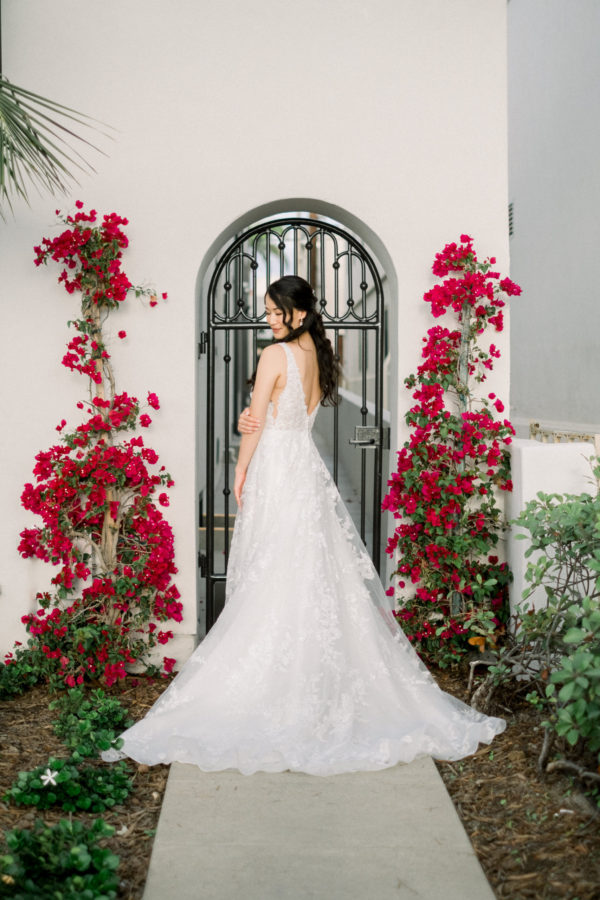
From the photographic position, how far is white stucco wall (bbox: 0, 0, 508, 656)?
4.54 m

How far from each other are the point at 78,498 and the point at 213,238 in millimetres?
1665

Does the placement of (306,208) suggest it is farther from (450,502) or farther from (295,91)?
(450,502)

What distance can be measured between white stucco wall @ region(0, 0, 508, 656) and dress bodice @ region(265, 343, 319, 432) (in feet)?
2.80

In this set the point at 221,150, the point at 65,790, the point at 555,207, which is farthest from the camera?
the point at 555,207

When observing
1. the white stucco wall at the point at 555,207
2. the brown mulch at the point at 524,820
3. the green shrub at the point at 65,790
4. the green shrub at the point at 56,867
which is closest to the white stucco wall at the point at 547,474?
the brown mulch at the point at 524,820

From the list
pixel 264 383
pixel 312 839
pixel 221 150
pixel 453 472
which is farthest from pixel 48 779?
pixel 221 150

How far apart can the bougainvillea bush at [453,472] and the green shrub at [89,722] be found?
5.43 ft

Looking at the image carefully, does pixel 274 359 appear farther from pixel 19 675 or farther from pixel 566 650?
pixel 19 675

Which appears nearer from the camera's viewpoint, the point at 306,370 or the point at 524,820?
the point at 524,820

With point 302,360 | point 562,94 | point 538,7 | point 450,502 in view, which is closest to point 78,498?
point 302,360

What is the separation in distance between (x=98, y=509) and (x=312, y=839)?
231cm

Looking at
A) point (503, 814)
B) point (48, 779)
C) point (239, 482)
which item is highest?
point (239, 482)

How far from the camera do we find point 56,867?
7.75 feet

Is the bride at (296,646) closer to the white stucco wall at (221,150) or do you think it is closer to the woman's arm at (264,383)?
the woman's arm at (264,383)
